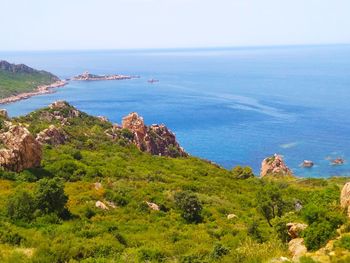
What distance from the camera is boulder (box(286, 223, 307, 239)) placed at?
23.5 m

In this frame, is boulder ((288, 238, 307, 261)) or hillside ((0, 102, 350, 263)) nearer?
boulder ((288, 238, 307, 261))

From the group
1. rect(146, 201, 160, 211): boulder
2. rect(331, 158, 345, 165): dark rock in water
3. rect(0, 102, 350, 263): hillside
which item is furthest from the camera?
rect(331, 158, 345, 165): dark rock in water

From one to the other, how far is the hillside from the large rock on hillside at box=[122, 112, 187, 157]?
20.5 metres

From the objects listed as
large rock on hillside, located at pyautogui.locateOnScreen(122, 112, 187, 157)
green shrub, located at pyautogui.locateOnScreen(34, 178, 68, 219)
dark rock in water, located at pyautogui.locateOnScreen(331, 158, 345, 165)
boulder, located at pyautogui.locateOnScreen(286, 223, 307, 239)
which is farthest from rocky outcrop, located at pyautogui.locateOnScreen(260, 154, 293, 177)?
boulder, located at pyautogui.locateOnScreen(286, 223, 307, 239)

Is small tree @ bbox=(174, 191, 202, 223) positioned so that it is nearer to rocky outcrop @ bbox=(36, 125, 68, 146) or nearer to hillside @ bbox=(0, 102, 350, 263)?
hillside @ bbox=(0, 102, 350, 263)

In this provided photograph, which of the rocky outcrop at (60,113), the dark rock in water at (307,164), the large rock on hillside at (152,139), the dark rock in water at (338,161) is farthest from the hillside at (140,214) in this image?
the dark rock in water at (338,161)

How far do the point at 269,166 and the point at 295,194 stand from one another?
116ft

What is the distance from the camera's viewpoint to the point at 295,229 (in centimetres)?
2394

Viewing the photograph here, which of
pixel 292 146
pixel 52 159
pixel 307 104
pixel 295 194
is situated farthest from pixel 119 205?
pixel 307 104

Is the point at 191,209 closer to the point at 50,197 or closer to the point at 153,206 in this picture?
the point at 153,206

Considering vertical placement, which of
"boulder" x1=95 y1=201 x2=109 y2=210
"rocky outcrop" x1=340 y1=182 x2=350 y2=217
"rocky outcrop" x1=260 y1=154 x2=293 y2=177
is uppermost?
"rocky outcrop" x1=340 y1=182 x2=350 y2=217

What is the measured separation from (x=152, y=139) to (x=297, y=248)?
6874 cm

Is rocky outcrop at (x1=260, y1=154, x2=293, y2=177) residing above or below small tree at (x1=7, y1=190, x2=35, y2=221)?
below

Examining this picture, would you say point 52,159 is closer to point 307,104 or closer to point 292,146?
point 292,146
